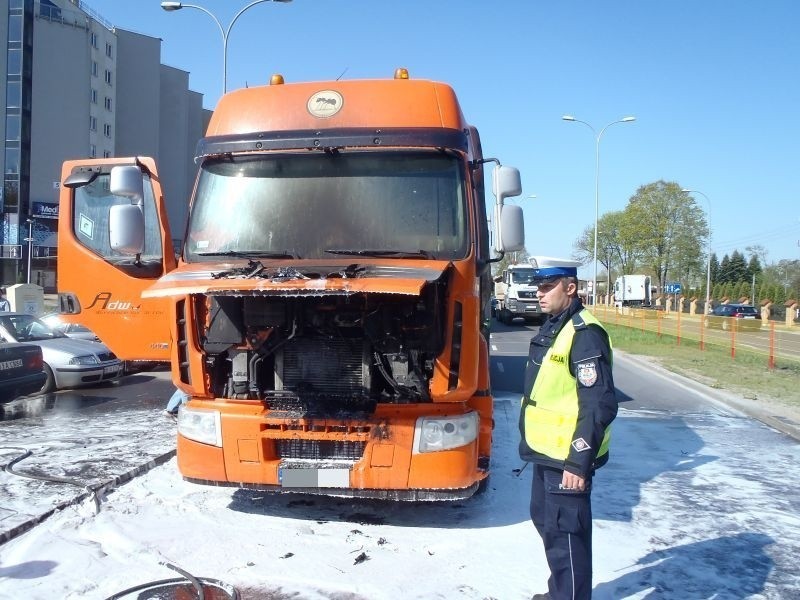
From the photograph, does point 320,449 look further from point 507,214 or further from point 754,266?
point 754,266

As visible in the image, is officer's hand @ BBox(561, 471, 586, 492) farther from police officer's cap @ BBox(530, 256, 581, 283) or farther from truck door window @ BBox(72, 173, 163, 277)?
truck door window @ BBox(72, 173, 163, 277)

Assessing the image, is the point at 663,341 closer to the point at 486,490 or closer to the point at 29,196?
the point at 486,490

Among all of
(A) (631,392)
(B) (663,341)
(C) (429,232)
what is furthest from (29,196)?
(C) (429,232)

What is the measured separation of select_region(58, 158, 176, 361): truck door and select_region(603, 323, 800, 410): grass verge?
32.7 ft

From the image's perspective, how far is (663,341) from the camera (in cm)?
2484

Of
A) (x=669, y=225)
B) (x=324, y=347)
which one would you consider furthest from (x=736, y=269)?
(x=324, y=347)

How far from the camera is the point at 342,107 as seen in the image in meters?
5.53

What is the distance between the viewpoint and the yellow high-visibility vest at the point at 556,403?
3.58m

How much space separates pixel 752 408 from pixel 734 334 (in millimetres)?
9991

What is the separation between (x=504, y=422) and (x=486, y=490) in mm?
2967

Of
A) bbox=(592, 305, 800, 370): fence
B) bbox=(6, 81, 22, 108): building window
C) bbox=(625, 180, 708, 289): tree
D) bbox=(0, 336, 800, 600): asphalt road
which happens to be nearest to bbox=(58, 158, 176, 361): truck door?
bbox=(0, 336, 800, 600): asphalt road

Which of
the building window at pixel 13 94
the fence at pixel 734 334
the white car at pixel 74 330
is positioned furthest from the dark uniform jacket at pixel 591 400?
the building window at pixel 13 94

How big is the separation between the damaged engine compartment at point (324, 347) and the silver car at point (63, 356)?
7.70m

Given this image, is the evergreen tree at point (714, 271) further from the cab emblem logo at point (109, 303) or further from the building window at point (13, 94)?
the cab emblem logo at point (109, 303)
